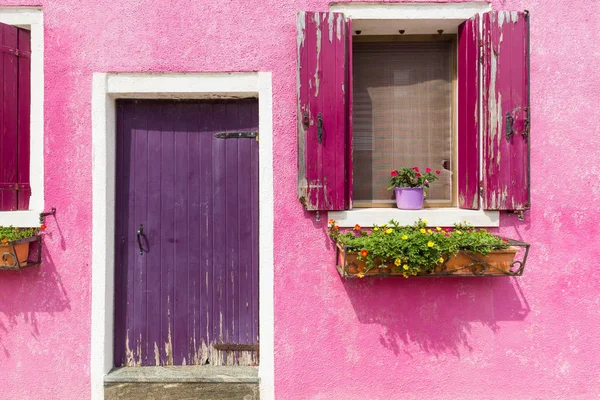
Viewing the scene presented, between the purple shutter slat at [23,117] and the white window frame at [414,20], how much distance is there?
236cm

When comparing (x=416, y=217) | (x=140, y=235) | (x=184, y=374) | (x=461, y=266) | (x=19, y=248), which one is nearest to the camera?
(x=461, y=266)

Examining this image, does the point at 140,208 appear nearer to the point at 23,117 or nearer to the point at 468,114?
the point at 23,117

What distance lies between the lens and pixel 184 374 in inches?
116

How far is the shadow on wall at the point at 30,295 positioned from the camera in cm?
291

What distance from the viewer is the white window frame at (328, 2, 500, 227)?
2852 millimetres

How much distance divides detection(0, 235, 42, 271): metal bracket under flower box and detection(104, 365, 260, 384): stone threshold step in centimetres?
102

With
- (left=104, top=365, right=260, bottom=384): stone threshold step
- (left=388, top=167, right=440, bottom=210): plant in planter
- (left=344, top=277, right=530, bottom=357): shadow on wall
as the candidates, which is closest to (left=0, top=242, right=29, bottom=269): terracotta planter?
(left=104, top=365, right=260, bottom=384): stone threshold step

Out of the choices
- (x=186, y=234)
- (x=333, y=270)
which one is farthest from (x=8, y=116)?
(x=333, y=270)

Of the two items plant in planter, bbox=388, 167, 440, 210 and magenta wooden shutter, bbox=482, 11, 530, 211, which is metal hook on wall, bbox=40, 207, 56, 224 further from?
magenta wooden shutter, bbox=482, 11, 530, 211

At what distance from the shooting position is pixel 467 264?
2.60 meters

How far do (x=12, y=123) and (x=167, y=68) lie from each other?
1262 millimetres

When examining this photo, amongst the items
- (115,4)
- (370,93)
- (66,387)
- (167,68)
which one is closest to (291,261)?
(370,93)

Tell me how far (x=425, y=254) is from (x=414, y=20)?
1766mm

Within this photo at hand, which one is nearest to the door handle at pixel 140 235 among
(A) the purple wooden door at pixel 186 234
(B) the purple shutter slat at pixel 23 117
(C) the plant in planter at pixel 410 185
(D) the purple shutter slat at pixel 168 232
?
(A) the purple wooden door at pixel 186 234
